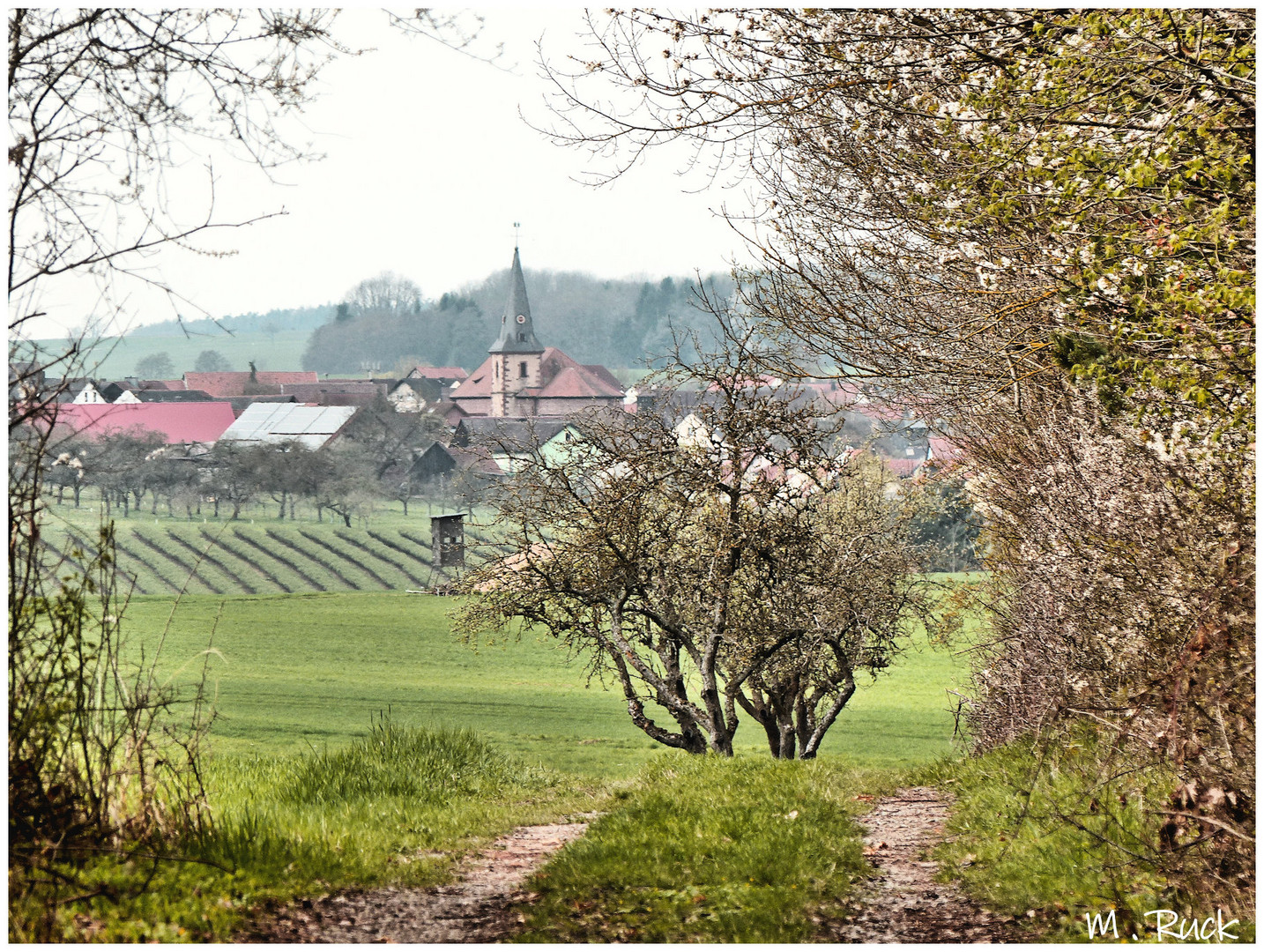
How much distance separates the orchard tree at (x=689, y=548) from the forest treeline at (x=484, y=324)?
13.5 feet

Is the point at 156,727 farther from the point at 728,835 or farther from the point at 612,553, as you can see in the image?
the point at 612,553

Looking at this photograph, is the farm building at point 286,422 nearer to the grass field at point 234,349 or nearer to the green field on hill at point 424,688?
the grass field at point 234,349

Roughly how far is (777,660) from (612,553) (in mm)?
2841

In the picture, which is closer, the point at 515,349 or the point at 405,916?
the point at 405,916

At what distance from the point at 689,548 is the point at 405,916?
7.26 meters

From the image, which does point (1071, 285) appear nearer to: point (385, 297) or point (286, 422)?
point (385, 297)

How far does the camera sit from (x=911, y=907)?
5.36m

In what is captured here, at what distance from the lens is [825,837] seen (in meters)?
6.43

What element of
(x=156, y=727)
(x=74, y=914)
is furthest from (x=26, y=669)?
(x=74, y=914)

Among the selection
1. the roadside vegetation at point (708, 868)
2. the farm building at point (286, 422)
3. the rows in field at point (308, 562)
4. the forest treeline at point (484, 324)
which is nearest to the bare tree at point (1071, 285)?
the roadside vegetation at point (708, 868)

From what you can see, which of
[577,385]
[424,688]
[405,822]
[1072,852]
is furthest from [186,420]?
[1072,852]

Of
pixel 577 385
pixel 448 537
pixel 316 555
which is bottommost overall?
pixel 316 555

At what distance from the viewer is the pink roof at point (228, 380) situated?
53.8 feet

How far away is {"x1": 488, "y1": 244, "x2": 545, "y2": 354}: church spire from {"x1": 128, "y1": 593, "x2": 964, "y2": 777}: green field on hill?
5.21 metres
